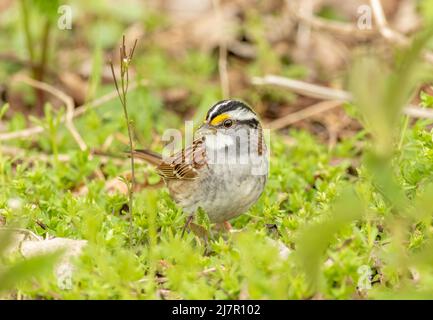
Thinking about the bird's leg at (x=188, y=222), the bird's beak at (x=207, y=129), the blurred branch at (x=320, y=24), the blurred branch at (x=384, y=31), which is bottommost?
the bird's leg at (x=188, y=222)

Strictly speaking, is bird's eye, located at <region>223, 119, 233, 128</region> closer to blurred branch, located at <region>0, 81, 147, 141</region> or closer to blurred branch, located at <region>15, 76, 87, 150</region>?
blurred branch, located at <region>15, 76, 87, 150</region>

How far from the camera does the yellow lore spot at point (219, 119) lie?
4.67 meters

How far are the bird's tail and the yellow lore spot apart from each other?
0.72m

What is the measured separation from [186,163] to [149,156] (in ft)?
1.86

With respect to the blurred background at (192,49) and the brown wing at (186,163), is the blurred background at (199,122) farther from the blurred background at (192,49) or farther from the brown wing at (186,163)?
the brown wing at (186,163)

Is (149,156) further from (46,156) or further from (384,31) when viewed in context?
A: (384,31)

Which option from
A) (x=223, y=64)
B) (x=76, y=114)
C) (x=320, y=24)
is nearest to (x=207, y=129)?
(x=76, y=114)

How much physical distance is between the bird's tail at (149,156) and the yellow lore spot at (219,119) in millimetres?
723

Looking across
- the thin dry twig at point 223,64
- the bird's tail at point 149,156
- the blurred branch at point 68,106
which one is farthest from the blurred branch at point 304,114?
the bird's tail at point 149,156

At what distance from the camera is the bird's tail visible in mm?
5348

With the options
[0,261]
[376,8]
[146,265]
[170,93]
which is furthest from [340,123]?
[0,261]

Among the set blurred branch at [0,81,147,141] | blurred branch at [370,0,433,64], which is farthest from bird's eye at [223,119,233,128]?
blurred branch at [370,0,433,64]

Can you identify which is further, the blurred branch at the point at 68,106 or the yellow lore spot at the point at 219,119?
the blurred branch at the point at 68,106

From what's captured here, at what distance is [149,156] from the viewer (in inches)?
212
